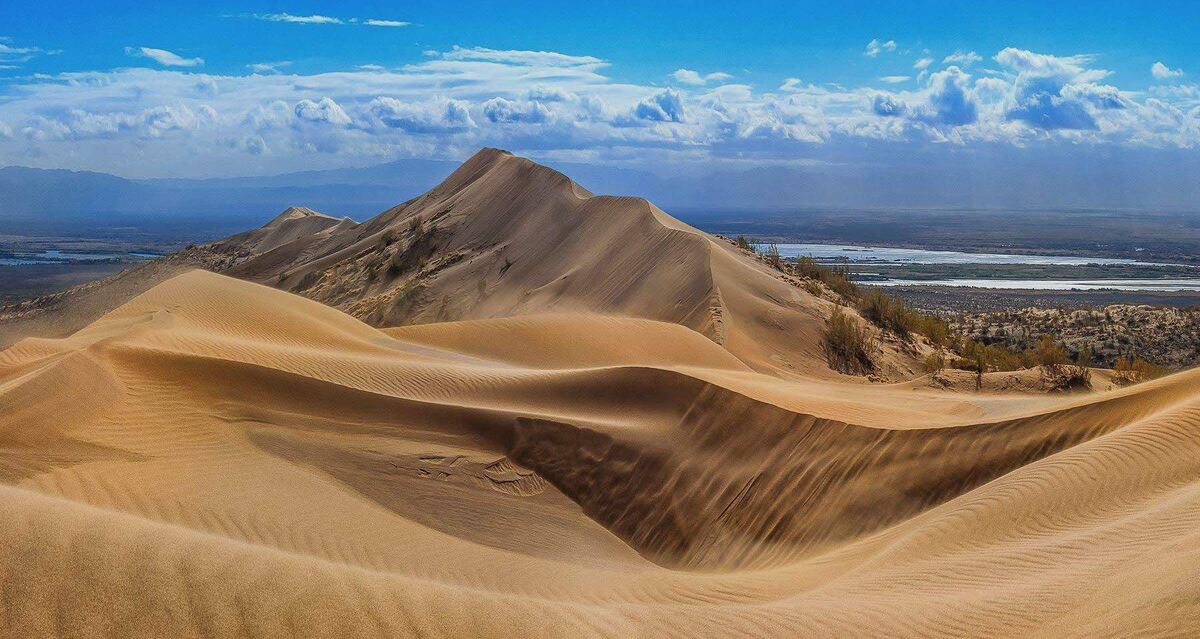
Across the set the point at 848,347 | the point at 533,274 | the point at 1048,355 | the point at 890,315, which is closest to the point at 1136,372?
the point at 1048,355

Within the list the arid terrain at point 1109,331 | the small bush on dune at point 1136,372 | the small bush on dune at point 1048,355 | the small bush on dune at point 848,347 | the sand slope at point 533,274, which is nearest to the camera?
the small bush on dune at point 1136,372

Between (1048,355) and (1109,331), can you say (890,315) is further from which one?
(1109,331)

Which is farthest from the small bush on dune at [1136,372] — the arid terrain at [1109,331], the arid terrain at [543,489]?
the arid terrain at [1109,331]

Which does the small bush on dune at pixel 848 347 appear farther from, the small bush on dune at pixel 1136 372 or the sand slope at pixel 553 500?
the sand slope at pixel 553 500

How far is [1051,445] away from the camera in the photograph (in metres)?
9.39

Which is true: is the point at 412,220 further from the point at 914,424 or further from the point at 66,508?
the point at 66,508

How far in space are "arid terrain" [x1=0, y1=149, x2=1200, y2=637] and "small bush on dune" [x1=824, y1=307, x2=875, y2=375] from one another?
9.73 feet

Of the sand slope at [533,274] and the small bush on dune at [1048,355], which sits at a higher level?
the sand slope at [533,274]

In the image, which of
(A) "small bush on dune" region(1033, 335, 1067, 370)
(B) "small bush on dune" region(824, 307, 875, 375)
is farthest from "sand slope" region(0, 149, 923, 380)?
(A) "small bush on dune" region(1033, 335, 1067, 370)

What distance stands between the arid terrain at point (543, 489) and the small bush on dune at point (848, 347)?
297 centimetres

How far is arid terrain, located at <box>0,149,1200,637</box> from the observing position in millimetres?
5133

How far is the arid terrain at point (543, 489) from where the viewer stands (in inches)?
202

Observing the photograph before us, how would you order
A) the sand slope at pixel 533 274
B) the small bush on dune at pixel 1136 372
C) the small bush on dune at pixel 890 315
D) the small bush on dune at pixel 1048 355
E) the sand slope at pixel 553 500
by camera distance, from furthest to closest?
the small bush on dune at pixel 890 315 < the sand slope at pixel 533 274 < the small bush on dune at pixel 1048 355 < the small bush on dune at pixel 1136 372 < the sand slope at pixel 553 500

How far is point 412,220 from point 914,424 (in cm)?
2711
